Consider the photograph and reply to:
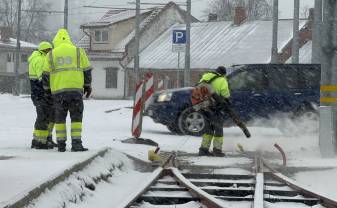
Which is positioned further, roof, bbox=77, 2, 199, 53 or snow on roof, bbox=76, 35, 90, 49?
snow on roof, bbox=76, 35, 90, 49

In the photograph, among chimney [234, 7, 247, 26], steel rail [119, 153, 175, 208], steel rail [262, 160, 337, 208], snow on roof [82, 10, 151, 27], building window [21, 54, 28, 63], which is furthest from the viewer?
building window [21, 54, 28, 63]

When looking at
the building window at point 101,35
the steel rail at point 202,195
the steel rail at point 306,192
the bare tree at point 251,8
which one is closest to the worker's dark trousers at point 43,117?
the steel rail at point 202,195

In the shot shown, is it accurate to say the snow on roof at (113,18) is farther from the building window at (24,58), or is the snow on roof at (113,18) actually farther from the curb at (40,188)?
the curb at (40,188)

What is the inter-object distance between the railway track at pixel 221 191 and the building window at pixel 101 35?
46293 millimetres

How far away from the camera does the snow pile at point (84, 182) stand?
6316 millimetres

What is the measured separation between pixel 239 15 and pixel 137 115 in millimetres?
38681

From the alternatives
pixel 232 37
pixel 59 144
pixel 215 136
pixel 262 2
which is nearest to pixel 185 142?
pixel 215 136

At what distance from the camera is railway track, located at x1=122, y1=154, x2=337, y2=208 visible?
22.8ft

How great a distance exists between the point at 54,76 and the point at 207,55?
128ft

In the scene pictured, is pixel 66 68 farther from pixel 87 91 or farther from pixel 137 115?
pixel 137 115

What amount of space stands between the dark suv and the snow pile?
5.61m

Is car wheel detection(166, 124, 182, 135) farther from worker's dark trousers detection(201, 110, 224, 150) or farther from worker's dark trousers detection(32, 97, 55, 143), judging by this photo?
worker's dark trousers detection(32, 97, 55, 143)

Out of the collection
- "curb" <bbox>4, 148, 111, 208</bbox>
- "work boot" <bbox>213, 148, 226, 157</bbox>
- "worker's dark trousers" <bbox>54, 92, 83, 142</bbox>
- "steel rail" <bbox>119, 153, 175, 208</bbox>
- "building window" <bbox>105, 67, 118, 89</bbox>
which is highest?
"building window" <bbox>105, 67, 118, 89</bbox>

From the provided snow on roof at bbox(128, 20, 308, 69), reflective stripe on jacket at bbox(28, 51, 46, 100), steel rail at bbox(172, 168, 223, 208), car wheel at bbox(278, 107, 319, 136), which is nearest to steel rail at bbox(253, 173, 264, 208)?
steel rail at bbox(172, 168, 223, 208)
